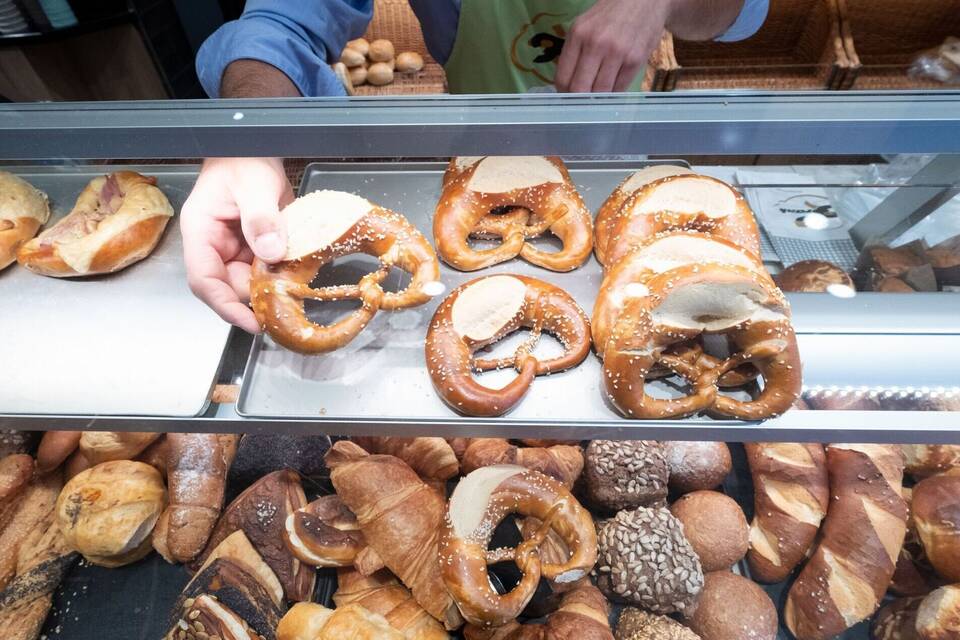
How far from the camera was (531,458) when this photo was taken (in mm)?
1626

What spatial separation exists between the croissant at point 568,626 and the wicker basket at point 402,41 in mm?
2589

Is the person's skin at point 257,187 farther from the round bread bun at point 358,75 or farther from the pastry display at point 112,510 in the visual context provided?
the round bread bun at point 358,75

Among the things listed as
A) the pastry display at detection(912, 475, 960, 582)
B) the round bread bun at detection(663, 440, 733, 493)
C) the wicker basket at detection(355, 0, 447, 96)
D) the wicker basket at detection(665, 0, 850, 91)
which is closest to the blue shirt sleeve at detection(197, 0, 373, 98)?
the round bread bun at detection(663, 440, 733, 493)

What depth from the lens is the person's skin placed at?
1321mm

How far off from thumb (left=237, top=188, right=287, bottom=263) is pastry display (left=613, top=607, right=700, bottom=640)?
1.21 meters

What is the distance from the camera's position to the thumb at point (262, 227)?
1273 mm

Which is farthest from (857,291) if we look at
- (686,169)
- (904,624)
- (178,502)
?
(178,502)

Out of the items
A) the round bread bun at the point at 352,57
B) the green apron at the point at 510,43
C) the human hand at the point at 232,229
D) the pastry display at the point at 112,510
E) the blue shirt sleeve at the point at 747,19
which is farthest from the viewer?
the round bread bun at the point at 352,57

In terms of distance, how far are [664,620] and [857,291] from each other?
0.93 metres

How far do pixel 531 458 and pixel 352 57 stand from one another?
256 cm

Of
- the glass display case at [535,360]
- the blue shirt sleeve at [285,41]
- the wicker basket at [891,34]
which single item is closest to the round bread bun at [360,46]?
the blue shirt sleeve at [285,41]

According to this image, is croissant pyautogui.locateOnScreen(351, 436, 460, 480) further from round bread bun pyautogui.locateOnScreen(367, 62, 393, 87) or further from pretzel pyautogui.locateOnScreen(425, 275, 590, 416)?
round bread bun pyautogui.locateOnScreen(367, 62, 393, 87)

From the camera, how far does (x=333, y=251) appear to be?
137 cm

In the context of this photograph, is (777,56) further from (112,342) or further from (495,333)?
(112,342)
